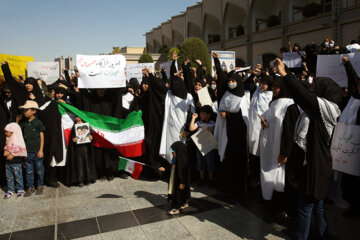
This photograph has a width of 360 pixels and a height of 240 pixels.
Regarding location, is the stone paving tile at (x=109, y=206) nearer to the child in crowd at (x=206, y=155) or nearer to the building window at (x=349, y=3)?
the child in crowd at (x=206, y=155)

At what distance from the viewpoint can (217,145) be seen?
16.3ft

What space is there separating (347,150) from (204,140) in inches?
94.5

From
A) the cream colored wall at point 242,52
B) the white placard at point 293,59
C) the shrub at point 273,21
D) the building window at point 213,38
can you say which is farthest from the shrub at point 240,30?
the white placard at point 293,59

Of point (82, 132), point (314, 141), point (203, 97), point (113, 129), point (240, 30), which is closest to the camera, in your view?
point (314, 141)

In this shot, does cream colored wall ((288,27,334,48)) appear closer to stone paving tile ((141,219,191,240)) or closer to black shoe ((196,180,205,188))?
black shoe ((196,180,205,188))

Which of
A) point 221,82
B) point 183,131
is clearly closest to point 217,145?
point 183,131

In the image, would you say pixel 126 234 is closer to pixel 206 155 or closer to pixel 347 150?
pixel 206 155

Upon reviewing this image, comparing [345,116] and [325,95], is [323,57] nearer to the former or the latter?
[345,116]

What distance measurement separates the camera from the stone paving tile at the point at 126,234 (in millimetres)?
3340

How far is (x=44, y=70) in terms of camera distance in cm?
801

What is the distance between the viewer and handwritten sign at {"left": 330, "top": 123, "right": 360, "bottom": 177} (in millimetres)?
2980

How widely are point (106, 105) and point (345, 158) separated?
13.8 ft

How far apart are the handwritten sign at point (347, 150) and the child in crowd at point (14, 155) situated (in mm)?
4368

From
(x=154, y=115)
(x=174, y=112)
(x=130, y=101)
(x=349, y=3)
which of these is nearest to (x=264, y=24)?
(x=349, y=3)
